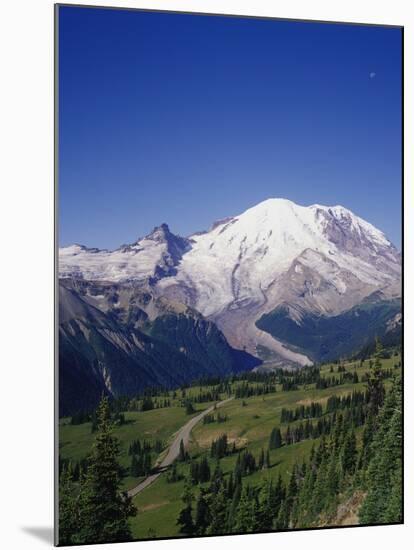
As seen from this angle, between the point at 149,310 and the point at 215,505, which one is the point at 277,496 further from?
the point at 149,310

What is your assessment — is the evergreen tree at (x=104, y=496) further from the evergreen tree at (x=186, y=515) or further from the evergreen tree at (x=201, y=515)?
the evergreen tree at (x=201, y=515)

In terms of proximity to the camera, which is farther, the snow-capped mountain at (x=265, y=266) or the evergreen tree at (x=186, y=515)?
the snow-capped mountain at (x=265, y=266)

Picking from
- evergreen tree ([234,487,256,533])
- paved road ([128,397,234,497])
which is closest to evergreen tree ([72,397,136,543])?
paved road ([128,397,234,497])

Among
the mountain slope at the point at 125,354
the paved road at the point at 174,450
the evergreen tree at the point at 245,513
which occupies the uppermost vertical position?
the mountain slope at the point at 125,354

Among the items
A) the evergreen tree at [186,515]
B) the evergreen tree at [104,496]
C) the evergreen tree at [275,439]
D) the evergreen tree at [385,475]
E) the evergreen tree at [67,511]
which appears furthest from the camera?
the evergreen tree at [385,475]

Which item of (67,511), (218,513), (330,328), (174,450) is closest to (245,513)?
(218,513)

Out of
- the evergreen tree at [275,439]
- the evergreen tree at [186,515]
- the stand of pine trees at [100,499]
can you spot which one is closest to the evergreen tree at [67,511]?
the stand of pine trees at [100,499]

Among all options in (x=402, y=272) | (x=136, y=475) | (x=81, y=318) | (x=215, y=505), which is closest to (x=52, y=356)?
(x=81, y=318)

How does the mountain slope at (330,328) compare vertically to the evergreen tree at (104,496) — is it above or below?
above
